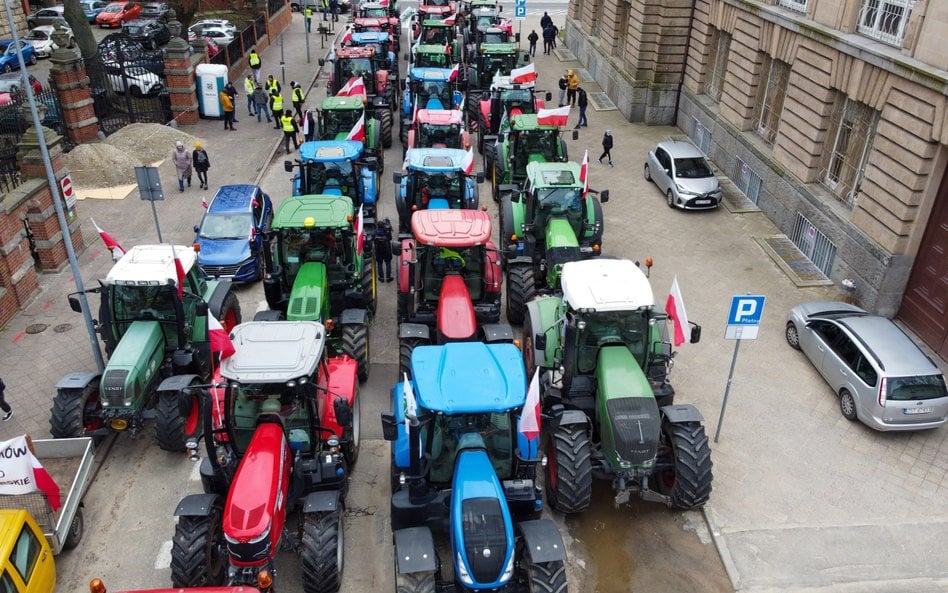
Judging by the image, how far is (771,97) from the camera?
20578 mm

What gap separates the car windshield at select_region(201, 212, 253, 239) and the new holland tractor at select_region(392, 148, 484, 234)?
139 inches

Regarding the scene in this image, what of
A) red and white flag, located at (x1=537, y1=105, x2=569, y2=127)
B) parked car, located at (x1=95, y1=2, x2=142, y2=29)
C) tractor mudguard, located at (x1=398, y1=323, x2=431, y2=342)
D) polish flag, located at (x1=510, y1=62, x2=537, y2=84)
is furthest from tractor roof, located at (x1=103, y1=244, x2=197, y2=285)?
parked car, located at (x1=95, y1=2, x2=142, y2=29)

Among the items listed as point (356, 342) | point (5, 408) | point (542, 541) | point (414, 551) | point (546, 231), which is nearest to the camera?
point (414, 551)

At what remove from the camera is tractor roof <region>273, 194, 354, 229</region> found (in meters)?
12.5

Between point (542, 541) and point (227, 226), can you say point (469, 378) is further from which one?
point (227, 226)

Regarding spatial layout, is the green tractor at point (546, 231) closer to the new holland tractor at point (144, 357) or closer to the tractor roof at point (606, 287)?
the tractor roof at point (606, 287)

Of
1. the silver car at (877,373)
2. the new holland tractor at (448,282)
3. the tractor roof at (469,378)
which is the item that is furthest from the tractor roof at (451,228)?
the silver car at (877,373)

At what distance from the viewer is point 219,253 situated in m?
15.9

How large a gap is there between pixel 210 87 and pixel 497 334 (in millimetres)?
19620

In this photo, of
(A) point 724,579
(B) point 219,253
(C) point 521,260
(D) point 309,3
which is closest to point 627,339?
(A) point 724,579

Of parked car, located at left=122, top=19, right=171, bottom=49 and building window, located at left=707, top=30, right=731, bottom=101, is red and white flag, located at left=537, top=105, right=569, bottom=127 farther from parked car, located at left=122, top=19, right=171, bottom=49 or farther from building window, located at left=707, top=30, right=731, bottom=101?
parked car, located at left=122, top=19, right=171, bottom=49

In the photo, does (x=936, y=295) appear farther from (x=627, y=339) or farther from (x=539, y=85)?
(x=539, y=85)

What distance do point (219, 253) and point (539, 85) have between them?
64.1ft

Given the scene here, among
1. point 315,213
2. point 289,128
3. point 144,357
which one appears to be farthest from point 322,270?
point 289,128
